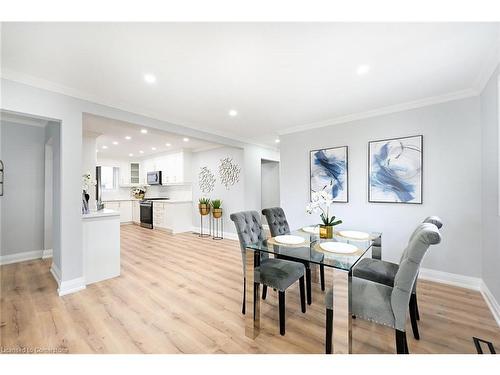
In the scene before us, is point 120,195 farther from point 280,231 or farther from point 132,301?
point 280,231

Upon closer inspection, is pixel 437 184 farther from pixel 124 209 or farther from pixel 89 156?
pixel 124 209

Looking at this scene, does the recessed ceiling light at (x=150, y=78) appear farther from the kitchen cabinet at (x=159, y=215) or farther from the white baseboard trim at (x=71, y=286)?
the kitchen cabinet at (x=159, y=215)

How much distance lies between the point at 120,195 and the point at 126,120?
19.4 feet

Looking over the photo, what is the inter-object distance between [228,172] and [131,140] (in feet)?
8.36

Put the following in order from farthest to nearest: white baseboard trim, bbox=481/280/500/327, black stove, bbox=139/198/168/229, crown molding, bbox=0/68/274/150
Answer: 1. black stove, bbox=139/198/168/229
2. crown molding, bbox=0/68/274/150
3. white baseboard trim, bbox=481/280/500/327

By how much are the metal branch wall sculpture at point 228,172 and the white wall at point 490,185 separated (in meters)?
4.24

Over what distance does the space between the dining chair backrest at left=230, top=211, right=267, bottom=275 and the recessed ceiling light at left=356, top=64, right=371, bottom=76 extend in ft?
6.13

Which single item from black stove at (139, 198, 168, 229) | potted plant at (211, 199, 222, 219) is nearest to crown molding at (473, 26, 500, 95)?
potted plant at (211, 199, 222, 219)

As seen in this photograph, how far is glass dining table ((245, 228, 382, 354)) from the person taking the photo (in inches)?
55.2

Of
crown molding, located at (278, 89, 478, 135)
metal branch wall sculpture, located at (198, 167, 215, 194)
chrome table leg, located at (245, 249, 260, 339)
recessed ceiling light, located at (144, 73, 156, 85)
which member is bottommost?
chrome table leg, located at (245, 249, 260, 339)

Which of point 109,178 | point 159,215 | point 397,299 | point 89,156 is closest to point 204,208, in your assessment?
point 159,215

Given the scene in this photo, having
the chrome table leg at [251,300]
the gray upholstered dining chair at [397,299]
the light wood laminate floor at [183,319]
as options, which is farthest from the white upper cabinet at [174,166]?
the gray upholstered dining chair at [397,299]

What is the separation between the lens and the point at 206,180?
6230mm

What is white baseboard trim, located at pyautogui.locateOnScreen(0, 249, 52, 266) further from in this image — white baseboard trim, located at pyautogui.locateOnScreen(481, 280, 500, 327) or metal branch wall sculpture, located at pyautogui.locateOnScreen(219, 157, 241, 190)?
white baseboard trim, located at pyautogui.locateOnScreen(481, 280, 500, 327)
